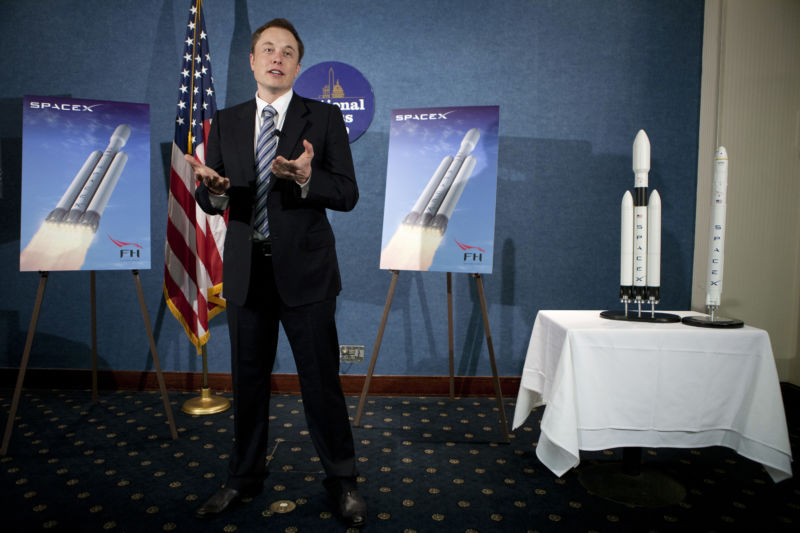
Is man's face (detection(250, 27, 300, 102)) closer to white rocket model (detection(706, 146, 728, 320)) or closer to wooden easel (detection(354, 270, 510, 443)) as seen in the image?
wooden easel (detection(354, 270, 510, 443))

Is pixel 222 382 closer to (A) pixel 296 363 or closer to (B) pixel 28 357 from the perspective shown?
(B) pixel 28 357

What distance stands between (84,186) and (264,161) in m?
1.43

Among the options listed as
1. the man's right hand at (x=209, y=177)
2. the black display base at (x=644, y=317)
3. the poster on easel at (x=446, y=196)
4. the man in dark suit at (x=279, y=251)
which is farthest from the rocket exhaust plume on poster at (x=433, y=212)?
the man's right hand at (x=209, y=177)

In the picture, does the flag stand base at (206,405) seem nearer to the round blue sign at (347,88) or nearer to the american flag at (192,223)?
the american flag at (192,223)

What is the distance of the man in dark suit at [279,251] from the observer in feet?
5.94

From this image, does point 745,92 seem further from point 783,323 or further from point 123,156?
point 123,156

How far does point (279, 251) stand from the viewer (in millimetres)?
1781

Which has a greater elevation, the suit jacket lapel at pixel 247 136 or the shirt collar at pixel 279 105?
the shirt collar at pixel 279 105

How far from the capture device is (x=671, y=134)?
3.37 m

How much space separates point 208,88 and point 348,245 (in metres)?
1.33

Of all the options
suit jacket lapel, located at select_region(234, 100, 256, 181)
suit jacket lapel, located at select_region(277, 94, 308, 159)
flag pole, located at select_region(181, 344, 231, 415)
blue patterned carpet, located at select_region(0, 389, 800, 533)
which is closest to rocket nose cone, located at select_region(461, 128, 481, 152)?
suit jacket lapel, located at select_region(277, 94, 308, 159)

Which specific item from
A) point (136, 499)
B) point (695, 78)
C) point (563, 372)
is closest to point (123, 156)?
point (136, 499)

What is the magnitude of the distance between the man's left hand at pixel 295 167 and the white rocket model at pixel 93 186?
1.56 meters

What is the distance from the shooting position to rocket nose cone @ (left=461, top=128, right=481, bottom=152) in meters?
2.72
